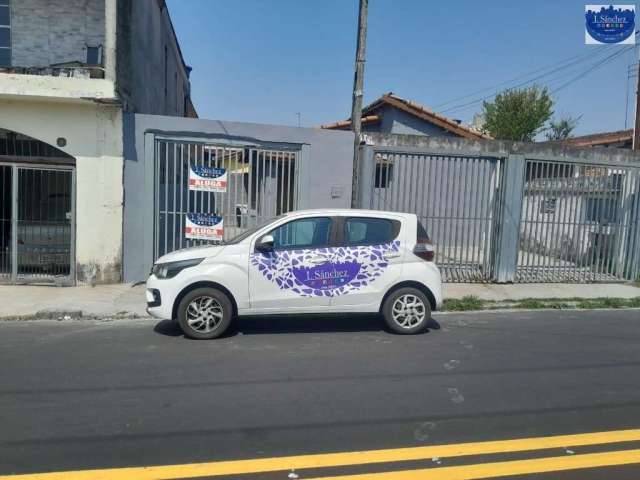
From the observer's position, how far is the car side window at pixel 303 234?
6.89 m

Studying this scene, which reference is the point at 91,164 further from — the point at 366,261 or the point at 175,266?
the point at 366,261

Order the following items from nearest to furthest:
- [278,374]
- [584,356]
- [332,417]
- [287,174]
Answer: [332,417] → [278,374] → [584,356] → [287,174]

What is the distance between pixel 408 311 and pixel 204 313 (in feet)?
8.86

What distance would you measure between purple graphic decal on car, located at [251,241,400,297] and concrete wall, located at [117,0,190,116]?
5297mm

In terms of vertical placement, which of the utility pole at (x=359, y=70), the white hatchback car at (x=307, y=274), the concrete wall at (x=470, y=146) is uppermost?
the utility pole at (x=359, y=70)

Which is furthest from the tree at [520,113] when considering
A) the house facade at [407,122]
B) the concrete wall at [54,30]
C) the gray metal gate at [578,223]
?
the concrete wall at [54,30]

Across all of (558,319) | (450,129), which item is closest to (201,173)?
(558,319)

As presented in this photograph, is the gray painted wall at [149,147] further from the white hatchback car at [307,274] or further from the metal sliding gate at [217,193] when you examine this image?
the white hatchback car at [307,274]

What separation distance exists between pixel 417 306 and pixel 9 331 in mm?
5575

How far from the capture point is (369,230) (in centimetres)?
716

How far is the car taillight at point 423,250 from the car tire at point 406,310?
463mm

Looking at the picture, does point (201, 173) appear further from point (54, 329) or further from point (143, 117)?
point (54, 329)

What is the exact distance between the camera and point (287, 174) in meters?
10.8

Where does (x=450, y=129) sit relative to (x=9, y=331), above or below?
above
